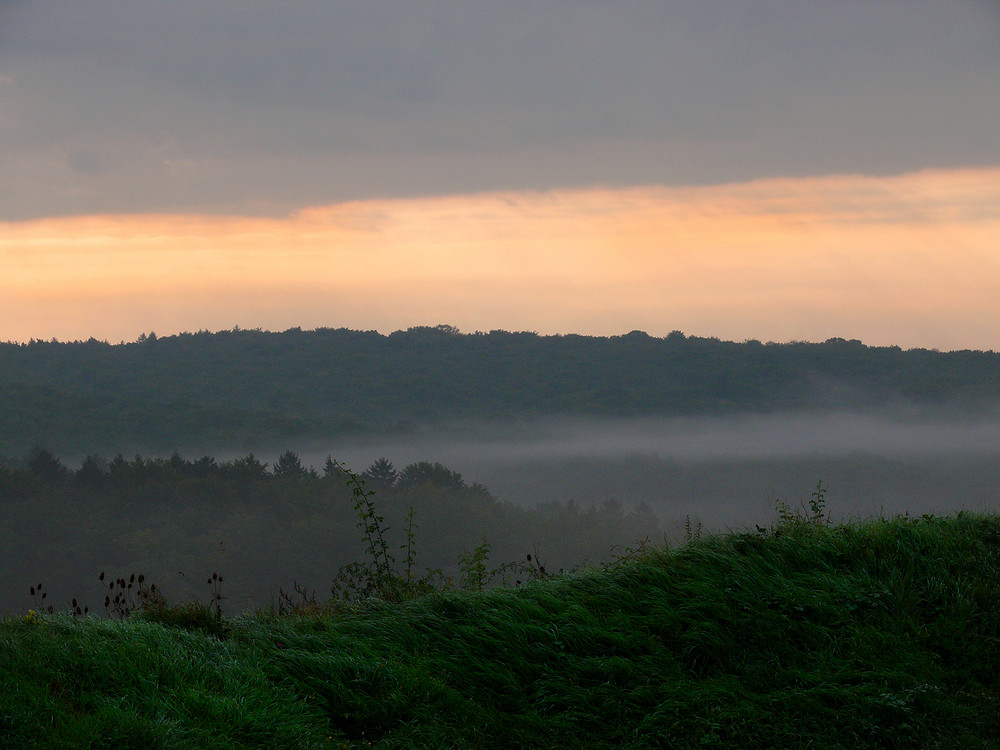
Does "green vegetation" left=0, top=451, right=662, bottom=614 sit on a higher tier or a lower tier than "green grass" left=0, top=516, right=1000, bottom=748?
lower

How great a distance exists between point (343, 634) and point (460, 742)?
5.23 ft

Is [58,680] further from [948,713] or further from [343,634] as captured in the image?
[948,713]

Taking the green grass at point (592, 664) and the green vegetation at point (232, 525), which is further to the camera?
the green vegetation at point (232, 525)

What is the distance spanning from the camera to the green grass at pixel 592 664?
538 cm

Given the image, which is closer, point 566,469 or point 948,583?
point 948,583

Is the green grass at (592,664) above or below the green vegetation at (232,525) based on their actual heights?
above

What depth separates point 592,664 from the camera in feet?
20.7

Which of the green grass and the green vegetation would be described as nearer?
the green grass

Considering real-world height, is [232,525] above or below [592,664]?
below

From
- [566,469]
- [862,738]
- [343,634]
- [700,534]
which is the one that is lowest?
[566,469]

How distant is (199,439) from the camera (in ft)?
555

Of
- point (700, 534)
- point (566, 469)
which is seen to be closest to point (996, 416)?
point (566, 469)

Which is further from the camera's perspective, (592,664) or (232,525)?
(232,525)

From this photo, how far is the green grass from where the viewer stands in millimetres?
5375
